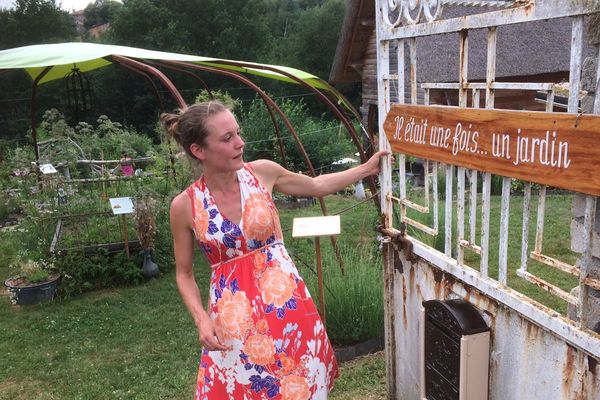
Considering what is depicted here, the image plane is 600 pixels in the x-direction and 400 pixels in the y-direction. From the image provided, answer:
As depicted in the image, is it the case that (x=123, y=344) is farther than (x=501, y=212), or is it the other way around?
(x=123, y=344)

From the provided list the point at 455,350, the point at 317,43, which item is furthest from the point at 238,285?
the point at 317,43

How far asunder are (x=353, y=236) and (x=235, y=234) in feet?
17.8

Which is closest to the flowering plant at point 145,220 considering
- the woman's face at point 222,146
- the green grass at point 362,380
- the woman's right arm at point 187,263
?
the green grass at point 362,380

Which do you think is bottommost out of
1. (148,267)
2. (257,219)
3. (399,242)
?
(148,267)

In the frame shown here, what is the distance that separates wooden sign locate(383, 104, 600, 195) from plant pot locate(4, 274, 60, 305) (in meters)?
4.67

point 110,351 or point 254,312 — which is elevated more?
point 254,312

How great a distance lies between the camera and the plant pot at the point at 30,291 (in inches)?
222

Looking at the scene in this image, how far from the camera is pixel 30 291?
5.67m

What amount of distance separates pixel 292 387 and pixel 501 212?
3.54 feet

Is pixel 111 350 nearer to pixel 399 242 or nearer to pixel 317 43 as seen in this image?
pixel 399 242

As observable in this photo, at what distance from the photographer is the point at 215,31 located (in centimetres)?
2466

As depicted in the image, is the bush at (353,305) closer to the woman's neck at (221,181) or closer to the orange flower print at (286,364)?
the orange flower print at (286,364)

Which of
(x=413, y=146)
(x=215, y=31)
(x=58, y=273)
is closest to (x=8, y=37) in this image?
(x=215, y=31)

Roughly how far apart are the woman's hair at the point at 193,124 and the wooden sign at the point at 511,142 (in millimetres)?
845
